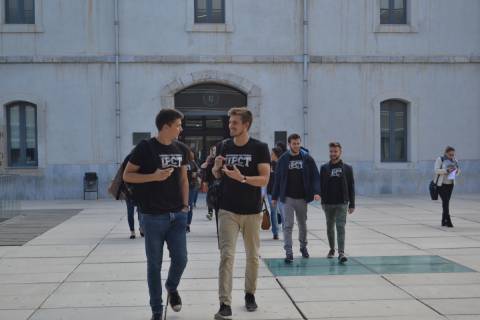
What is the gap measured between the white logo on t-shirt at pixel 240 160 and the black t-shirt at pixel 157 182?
0.60 m

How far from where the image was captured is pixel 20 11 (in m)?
21.0

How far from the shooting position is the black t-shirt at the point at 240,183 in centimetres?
651

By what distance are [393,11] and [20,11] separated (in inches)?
474

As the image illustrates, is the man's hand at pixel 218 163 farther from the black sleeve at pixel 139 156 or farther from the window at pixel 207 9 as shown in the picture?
the window at pixel 207 9

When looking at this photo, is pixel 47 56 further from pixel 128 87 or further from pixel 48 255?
pixel 48 255

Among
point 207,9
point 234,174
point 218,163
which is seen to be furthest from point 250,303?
point 207,9

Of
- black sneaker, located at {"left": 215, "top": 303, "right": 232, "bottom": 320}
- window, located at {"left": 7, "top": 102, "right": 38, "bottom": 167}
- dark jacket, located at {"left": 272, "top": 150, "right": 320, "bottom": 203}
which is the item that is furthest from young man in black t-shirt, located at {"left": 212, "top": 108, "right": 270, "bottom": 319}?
window, located at {"left": 7, "top": 102, "right": 38, "bottom": 167}

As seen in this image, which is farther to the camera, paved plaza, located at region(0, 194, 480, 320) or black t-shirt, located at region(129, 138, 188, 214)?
paved plaza, located at region(0, 194, 480, 320)

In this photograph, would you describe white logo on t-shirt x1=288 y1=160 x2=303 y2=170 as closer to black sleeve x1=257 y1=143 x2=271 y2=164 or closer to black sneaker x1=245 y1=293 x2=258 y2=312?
black sleeve x1=257 y1=143 x2=271 y2=164

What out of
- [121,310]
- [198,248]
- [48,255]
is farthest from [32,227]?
[121,310]

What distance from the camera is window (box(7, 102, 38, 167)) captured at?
21.0m

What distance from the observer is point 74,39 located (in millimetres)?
20891

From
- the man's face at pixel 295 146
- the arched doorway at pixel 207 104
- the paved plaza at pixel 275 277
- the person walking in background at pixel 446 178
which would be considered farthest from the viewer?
the arched doorway at pixel 207 104

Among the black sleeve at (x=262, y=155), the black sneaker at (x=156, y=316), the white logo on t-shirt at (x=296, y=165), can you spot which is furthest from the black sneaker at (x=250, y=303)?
the white logo on t-shirt at (x=296, y=165)
